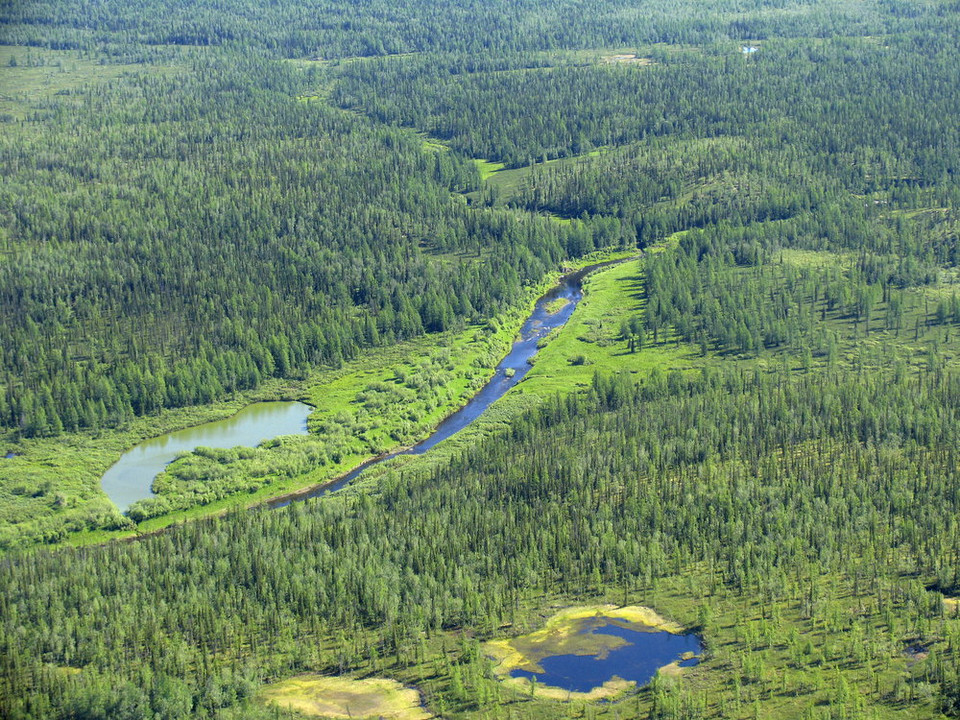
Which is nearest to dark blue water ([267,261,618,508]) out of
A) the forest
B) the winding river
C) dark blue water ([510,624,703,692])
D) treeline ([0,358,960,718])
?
the winding river

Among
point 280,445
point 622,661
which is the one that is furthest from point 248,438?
point 622,661

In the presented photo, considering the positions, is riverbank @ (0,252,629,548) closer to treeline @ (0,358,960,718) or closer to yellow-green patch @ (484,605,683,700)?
treeline @ (0,358,960,718)

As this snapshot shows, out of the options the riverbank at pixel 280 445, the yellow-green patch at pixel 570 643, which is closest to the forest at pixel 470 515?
the riverbank at pixel 280 445

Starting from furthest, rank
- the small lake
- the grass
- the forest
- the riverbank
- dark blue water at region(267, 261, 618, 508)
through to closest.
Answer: dark blue water at region(267, 261, 618, 508) → the small lake → the riverbank → the forest → the grass

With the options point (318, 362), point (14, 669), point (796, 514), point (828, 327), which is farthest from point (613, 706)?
point (828, 327)

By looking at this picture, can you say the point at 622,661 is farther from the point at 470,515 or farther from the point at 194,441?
the point at 194,441

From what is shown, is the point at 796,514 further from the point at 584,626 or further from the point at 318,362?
the point at 318,362
